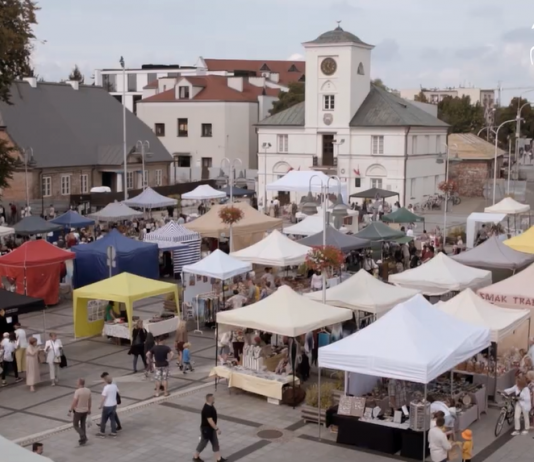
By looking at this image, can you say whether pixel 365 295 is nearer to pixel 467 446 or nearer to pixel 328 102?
pixel 467 446

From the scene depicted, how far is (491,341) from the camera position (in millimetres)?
16828

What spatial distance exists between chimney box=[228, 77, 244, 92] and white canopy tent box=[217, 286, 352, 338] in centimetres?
6050

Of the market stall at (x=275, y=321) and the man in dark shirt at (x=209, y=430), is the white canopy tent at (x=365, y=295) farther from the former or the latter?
the man in dark shirt at (x=209, y=430)

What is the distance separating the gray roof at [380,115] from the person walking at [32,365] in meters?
40.9

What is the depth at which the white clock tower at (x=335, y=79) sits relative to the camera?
56688mm

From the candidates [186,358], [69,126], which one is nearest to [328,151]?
[69,126]

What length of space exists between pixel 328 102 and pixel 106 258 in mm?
33763

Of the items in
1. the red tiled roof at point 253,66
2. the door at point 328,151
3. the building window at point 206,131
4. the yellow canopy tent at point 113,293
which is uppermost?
the red tiled roof at point 253,66

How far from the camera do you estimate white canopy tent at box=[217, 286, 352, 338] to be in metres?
17.0

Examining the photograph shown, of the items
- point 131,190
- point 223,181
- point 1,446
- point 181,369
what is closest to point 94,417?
point 181,369

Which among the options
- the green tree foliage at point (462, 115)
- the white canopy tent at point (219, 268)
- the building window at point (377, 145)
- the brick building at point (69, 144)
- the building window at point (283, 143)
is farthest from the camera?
the green tree foliage at point (462, 115)

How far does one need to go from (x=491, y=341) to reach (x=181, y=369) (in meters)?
7.22

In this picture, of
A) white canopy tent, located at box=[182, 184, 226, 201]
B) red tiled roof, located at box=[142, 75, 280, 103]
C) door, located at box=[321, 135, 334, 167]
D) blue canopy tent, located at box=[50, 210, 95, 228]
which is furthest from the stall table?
red tiled roof, located at box=[142, 75, 280, 103]

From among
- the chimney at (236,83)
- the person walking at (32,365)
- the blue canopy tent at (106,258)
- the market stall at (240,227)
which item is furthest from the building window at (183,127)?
the person walking at (32,365)
